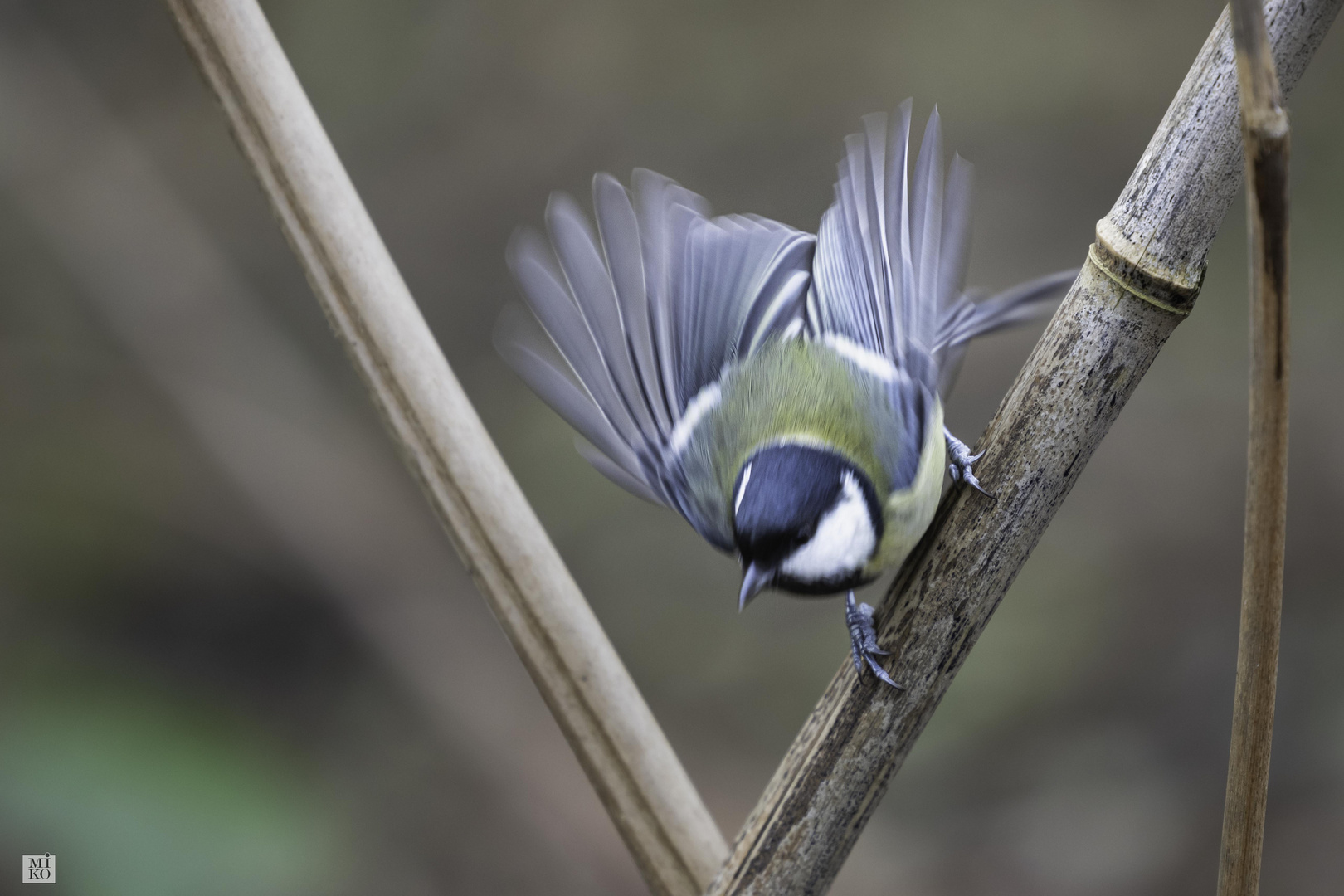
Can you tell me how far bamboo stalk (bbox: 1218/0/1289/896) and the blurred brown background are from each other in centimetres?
137

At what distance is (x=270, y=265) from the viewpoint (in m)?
2.21

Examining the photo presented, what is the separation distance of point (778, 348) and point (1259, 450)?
→ 57 centimetres

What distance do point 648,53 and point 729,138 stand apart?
26 centimetres

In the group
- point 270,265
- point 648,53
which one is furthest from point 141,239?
point 648,53

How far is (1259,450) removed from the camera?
364 mm

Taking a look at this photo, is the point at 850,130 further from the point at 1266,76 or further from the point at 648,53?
the point at 1266,76

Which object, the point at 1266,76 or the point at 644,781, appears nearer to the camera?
the point at 1266,76

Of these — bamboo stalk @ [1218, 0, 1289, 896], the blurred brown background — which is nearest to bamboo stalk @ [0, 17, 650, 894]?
the blurred brown background

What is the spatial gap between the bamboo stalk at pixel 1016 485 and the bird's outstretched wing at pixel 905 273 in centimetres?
17

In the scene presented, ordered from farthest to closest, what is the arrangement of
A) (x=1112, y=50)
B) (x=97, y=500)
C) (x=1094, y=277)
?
(x=1112, y=50) < (x=97, y=500) < (x=1094, y=277)

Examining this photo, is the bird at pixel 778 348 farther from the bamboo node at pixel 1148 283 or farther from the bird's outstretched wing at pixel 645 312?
the bamboo node at pixel 1148 283

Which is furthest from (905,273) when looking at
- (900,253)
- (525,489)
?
(525,489)

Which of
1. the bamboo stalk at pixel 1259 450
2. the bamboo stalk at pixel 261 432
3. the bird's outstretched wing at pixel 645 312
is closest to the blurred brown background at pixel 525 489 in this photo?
the bamboo stalk at pixel 261 432

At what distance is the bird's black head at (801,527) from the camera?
76cm
